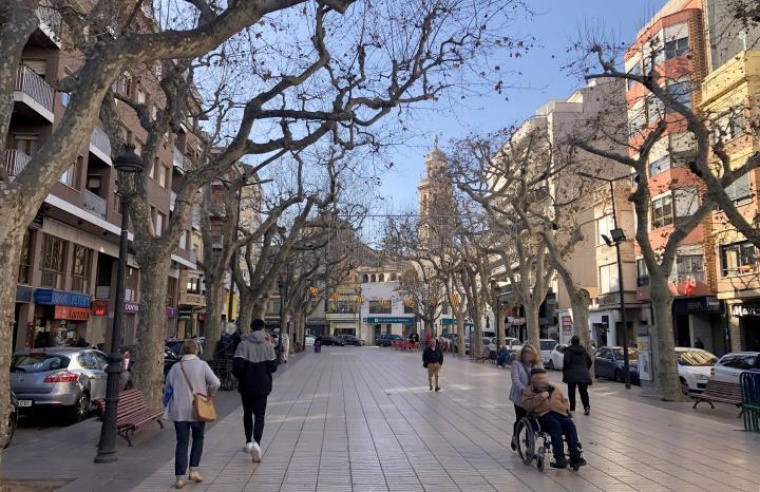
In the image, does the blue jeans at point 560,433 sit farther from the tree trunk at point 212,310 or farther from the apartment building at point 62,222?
the apartment building at point 62,222

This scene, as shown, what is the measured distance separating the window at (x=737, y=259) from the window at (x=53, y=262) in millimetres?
29962

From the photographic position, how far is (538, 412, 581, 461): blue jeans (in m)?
7.14

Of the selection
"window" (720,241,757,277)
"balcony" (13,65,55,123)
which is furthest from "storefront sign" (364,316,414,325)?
"balcony" (13,65,55,123)

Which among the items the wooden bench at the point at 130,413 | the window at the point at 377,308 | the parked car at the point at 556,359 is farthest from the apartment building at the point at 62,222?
the window at the point at 377,308

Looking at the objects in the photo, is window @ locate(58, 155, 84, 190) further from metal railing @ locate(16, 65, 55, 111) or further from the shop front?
the shop front

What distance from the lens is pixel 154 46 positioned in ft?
22.4

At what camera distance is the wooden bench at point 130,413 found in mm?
8586

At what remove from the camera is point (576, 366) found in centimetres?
1221

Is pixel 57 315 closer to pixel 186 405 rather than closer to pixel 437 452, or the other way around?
pixel 186 405

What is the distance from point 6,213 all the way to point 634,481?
720cm

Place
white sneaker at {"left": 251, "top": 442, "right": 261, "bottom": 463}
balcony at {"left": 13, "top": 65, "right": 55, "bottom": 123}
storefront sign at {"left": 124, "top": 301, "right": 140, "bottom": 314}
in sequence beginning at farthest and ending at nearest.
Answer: storefront sign at {"left": 124, "top": 301, "right": 140, "bottom": 314}
balcony at {"left": 13, "top": 65, "right": 55, "bottom": 123}
white sneaker at {"left": 251, "top": 442, "right": 261, "bottom": 463}

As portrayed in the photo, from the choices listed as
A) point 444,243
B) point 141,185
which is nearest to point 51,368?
point 141,185

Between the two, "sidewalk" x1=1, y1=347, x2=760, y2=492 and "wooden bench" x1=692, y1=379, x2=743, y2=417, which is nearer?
"sidewalk" x1=1, y1=347, x2=760, y2=492

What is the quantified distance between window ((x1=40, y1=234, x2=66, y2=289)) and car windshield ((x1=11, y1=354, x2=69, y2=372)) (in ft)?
42.9
